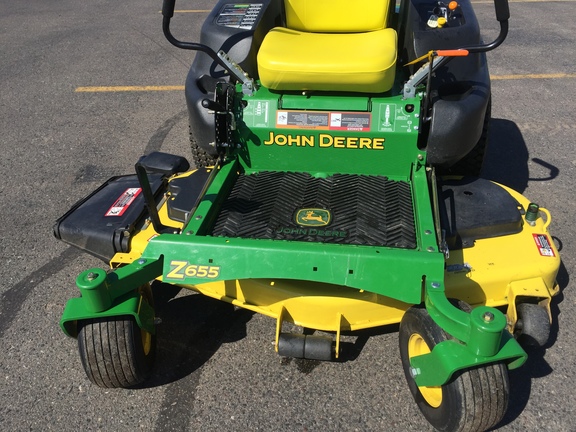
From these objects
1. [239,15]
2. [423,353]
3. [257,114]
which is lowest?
[423,353]

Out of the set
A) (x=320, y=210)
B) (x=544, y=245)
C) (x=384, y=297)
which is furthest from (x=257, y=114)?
(x=544, y=245)

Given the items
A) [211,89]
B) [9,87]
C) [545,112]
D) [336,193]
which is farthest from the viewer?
[9,87]

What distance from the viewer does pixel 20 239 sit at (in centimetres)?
340

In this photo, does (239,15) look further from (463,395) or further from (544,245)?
(463,395)

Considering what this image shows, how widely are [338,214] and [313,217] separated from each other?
4.8 inches

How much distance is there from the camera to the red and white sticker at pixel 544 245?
8.46 feet

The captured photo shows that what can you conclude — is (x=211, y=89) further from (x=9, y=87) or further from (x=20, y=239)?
(x=9, y=87)

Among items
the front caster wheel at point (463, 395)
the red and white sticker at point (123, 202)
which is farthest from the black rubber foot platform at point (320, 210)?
the red and white sticker at point (123, 202)

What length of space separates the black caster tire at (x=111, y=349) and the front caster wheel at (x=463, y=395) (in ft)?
3.54

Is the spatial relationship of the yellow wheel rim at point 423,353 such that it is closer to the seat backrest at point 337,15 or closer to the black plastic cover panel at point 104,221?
the black plastic cover panel at point 104,221

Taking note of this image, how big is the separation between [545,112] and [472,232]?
8.82 ft

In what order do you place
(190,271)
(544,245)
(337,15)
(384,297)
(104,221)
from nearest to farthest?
1. (190,271)
2. (384,297)
3. (544,245)
4. (104,221)
5. (337,15)

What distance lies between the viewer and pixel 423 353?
2.26 m

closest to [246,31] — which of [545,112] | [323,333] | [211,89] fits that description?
[211,89]
